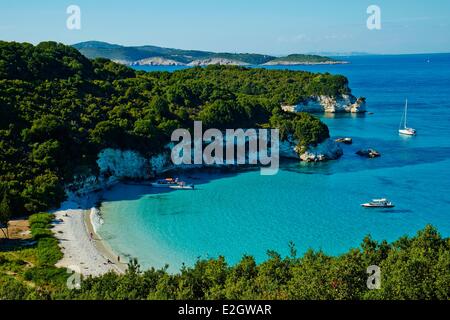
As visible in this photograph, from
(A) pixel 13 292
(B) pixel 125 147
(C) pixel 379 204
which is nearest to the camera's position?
(A) pixel 13 292

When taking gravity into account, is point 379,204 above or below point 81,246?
above

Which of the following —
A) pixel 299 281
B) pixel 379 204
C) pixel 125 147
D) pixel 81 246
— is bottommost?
pixel 81 246

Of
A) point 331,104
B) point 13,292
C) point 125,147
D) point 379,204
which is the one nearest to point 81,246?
point 13,292

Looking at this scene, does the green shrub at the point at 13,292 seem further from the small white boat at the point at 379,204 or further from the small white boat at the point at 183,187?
the small white boat at the point at 379,204

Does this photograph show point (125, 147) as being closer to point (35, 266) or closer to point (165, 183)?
point (165, 183)

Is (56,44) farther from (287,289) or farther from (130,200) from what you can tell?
(287,289)

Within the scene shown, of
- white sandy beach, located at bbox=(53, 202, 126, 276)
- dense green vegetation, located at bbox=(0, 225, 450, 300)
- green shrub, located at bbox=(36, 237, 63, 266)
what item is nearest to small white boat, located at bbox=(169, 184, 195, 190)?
white sandy beach, located at bbox=(53, 202, 126, 276)

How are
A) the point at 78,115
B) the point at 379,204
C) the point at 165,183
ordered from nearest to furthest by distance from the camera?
the point at 379,204 → the point at 165,183 → the point at 78,115
